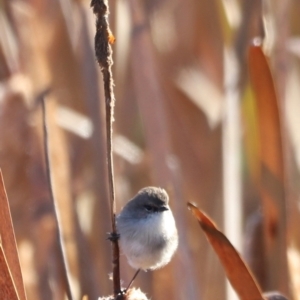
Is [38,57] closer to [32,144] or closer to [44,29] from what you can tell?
[44,29]

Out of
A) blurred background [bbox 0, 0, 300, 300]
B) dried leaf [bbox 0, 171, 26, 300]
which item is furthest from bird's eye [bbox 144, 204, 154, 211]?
dried leaf [bbox 0, 171, 26, 300]

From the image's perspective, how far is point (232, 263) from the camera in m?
1.14

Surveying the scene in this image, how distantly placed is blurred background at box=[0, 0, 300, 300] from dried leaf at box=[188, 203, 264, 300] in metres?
0.54

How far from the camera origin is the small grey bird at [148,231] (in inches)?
68.1

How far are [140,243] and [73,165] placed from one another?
78 centimetres

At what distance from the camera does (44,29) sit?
2.45 m

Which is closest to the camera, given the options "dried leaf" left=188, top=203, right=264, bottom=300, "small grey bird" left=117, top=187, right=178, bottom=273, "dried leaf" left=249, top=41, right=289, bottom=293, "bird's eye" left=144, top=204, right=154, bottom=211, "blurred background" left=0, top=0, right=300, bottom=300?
"dried leaf" left=188, top=203, right=264, bottom=300

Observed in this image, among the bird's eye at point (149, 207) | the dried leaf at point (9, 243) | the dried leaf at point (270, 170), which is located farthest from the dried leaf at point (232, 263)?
the bird's eye at point (149, 207)

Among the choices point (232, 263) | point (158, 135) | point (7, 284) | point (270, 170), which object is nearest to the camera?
point (7, 284)

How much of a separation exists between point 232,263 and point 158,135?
3.15 feet

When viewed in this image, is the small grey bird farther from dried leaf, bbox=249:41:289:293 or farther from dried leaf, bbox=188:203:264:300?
dried leaf, bbox=188:203:264:300

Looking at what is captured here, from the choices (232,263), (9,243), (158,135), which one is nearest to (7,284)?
(9,243)

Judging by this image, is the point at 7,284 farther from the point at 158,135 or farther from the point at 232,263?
the point at 158,135

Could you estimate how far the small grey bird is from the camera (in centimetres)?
173
